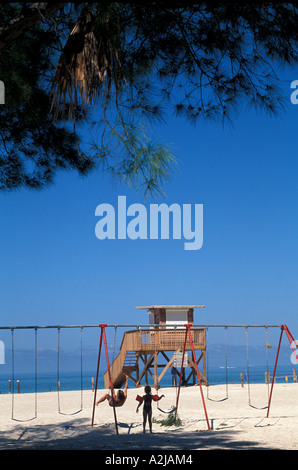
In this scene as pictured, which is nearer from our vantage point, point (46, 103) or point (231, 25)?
point (231, 25)

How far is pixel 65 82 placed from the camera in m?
6.81

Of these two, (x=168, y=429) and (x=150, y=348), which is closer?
(x=168, y=429)

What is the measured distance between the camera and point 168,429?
535 inches

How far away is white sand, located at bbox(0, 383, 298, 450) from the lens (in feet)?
33.9

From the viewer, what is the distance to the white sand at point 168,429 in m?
10.3

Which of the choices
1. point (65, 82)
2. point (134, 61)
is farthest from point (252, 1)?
point (65, 82)

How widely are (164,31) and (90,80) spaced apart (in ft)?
5.44

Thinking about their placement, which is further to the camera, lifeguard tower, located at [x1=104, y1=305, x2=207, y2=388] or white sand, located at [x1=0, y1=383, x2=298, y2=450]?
lifeguard tower, located at [x1=104, y1=305, x2=207, y2=388]

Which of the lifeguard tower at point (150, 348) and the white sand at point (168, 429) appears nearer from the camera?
the white sand at point (168, 429)

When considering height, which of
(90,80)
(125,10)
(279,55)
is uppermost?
(125,10)
